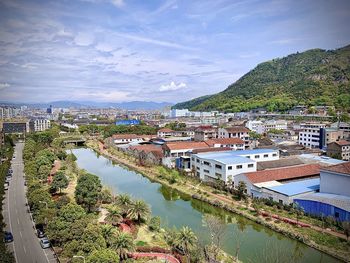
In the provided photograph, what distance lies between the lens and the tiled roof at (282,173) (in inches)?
456

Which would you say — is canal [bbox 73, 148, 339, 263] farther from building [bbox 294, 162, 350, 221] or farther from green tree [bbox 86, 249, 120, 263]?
green tree [bbox 86, 249, 120, 263]

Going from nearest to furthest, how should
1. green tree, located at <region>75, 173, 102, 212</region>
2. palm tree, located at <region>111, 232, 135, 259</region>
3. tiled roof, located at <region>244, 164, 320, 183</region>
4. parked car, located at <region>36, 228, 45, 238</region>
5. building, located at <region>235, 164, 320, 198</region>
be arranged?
1. palm tree, located at <region>111, 232, 135, 259</region>
2. parked car, located at <region>36, 228, 45, 238</region>
3. green tree, located at <region>75, 173, 102, 212</region>
4. building, located at <region>235, 164, 320, 198</region>
5. tiled roof, located at <region>244, 164, 320, 183</region>

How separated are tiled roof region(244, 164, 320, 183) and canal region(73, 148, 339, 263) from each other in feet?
6.70

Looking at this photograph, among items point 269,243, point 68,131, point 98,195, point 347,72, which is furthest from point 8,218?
point 347,72

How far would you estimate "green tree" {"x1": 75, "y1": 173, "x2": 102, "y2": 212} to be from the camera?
32.0ft

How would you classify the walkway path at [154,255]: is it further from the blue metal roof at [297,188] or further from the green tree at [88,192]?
the blue metal roof at [297,188]

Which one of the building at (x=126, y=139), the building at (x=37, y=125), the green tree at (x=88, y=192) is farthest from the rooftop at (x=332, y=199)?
the building at (x=37, y=125)

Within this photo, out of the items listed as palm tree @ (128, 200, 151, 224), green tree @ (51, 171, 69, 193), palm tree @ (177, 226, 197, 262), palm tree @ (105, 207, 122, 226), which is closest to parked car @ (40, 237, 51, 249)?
palm tree @ (105, 207, 122, 226)

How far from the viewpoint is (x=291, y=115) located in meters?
37.5

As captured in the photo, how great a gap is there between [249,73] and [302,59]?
11762mm

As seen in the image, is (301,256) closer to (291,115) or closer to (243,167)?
(243,167)

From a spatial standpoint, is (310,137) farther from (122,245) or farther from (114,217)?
(122,245)

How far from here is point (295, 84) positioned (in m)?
48.3

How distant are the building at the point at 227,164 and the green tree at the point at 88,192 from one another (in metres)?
5.22
